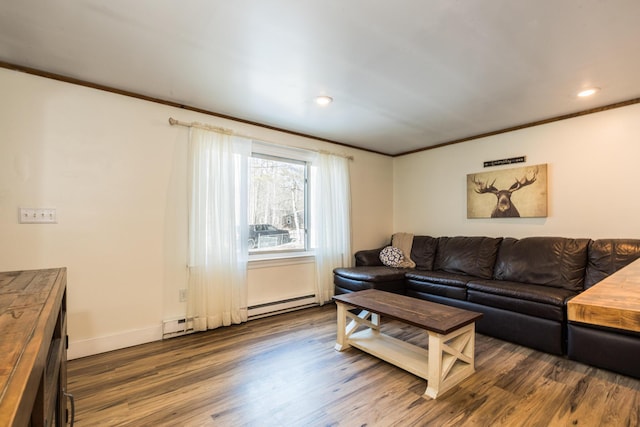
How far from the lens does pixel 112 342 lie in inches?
103

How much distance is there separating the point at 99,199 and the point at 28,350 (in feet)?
7.80

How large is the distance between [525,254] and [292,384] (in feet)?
9.20

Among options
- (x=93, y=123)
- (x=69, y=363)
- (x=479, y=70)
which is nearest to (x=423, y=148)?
(x=479, y=70)

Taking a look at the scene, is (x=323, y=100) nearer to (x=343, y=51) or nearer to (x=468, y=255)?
(x=343, y=51)

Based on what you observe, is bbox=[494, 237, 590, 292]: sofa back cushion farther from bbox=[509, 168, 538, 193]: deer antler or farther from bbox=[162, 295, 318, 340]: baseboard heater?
bbox=[162, 295, 318, 340]: baseboard heater

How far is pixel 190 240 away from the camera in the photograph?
298 cm

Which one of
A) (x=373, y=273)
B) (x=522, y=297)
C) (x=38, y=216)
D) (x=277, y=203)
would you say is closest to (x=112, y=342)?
(x=38, y=216)

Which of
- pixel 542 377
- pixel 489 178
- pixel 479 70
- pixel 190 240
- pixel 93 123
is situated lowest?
pixel 542 377

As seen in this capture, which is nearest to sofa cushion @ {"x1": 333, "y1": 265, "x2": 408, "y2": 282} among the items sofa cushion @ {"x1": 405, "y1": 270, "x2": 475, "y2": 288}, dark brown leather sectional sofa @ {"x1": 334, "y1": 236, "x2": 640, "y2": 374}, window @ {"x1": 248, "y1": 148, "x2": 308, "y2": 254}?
dark brown leather sectional sofa @ {"x1": 334, "y1": 236, "x2": 640, "y2": 374}

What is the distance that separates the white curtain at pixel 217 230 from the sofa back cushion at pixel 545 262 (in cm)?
296

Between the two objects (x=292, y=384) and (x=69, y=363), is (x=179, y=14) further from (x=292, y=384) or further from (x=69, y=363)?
(x=69, y=363)

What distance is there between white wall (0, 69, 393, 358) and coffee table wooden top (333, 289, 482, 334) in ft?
6.04

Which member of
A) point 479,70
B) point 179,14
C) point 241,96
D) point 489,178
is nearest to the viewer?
point 179,14

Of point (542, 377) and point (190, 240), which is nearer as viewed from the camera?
point (542, 377)
